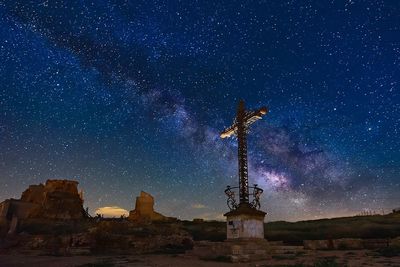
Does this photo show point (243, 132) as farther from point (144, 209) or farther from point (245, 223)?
point (144, 209)

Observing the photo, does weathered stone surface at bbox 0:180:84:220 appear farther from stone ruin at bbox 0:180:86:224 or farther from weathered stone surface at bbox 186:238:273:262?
weathered stone surface at bbox 186:238:273:262

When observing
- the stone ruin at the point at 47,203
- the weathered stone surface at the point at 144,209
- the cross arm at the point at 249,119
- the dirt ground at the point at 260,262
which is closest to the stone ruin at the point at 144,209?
the weathered stone surface at the point at 144,209

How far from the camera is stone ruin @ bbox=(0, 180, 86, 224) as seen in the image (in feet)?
189

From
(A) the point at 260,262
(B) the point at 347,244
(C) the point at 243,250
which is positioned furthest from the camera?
(B) the point at 347,244

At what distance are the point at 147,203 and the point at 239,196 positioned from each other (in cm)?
4615

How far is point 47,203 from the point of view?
213ft

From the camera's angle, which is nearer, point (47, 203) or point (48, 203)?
point (47, 203)

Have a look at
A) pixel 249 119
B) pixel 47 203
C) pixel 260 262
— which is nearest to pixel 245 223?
pixel 260 262

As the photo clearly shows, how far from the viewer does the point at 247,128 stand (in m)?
29.8

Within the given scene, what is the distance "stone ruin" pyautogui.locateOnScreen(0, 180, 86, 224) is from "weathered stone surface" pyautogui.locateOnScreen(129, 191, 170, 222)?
11807 millimetres

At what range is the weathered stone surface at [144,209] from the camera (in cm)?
6725

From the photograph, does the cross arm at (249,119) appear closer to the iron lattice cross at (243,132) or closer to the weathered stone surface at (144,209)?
the iron lattice cross at (243,132)

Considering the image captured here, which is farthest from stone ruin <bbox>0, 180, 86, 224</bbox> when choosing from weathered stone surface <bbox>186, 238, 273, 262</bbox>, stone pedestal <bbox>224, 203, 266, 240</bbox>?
stone pedestal <bbox>224, 203, 266, 240</bbox>

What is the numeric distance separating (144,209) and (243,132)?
149 ft
